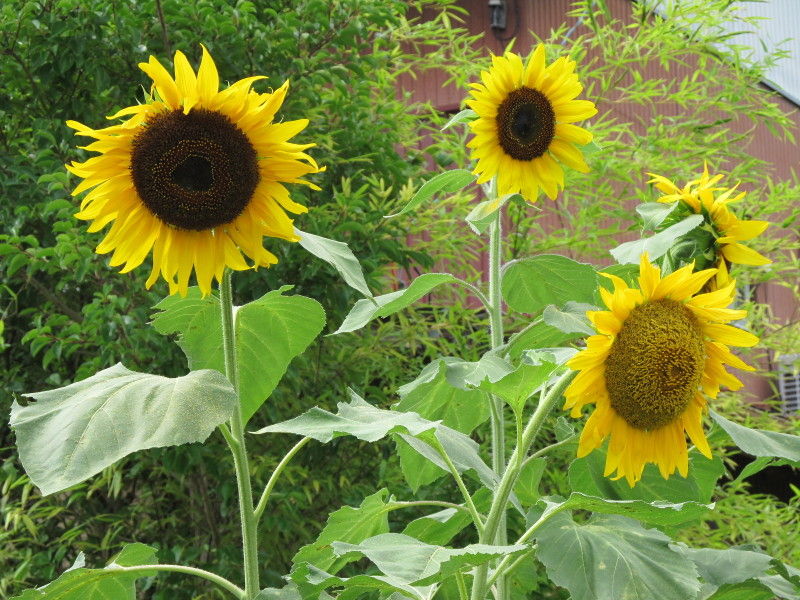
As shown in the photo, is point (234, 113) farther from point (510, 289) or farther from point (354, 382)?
point (354, 382)

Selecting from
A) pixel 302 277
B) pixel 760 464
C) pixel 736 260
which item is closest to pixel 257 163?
pixel 736 260

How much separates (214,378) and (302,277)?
1396mm

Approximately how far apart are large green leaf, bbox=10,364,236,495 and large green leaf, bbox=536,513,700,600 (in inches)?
11.5

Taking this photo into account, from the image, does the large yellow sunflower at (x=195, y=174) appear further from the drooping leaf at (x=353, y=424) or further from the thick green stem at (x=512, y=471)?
the thick green stem at (x=512, y=471)

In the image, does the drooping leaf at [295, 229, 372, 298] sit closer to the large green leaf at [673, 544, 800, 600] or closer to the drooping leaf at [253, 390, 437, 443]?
the drooping leaf at [253, 390, 437, 443]

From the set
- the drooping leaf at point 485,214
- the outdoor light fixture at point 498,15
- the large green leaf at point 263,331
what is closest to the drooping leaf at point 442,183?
the drooping leaf at point 485,214

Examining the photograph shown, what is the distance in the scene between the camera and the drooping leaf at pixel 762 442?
2.93 ft

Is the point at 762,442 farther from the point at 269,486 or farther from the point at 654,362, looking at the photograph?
the point at 269,486

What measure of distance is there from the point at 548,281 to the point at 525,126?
18 cm

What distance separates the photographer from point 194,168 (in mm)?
825

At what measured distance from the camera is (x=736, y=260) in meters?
0.95

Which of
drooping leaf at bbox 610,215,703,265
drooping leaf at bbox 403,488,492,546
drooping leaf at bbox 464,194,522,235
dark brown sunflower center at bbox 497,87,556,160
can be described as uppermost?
dark brown sunflower center at bbox 497,87,556,160

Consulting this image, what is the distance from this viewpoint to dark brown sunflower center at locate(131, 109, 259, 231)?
0.83m

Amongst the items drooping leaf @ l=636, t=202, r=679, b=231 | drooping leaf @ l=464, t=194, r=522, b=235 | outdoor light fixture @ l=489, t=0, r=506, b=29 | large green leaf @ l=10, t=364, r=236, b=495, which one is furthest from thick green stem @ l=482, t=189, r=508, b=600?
outdoor light fixture @ l=489, t=0, r=506, b=29
